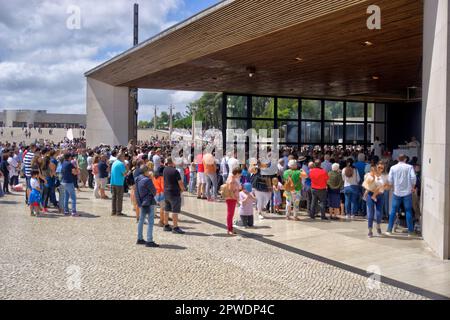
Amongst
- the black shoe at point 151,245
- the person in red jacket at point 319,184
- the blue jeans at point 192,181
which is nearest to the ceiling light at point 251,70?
the blue jeans at point 192,181

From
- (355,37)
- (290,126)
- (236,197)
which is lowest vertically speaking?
(236,197)

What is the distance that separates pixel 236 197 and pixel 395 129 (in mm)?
24669

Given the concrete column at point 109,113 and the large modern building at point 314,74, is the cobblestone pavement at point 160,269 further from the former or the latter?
the concrete column at point 109,113

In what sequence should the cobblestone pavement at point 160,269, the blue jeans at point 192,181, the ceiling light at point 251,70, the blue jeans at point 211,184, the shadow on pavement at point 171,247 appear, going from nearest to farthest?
the cobblestone pavement at point 160,269 < the shadow on pavement at point 171,247 < the blue jeans at point 211,184 < the blue jeans at point 192,181 < the ceiling light at point 251,70

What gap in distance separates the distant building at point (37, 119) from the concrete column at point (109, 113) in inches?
2972

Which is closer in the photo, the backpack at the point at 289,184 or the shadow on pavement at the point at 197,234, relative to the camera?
the shadow on pavement at the point at 197,234

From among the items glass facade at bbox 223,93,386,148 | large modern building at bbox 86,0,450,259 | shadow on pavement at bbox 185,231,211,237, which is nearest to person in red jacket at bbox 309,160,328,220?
large modern building at bbox 86,0,450,259

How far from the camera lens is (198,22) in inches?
604

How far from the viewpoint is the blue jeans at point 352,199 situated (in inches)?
534

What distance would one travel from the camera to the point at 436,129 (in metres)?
9.42

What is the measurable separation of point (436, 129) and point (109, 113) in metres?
21.8

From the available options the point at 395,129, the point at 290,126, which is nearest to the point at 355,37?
the point at 290,126

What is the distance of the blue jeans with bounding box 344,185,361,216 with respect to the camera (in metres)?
13.6
